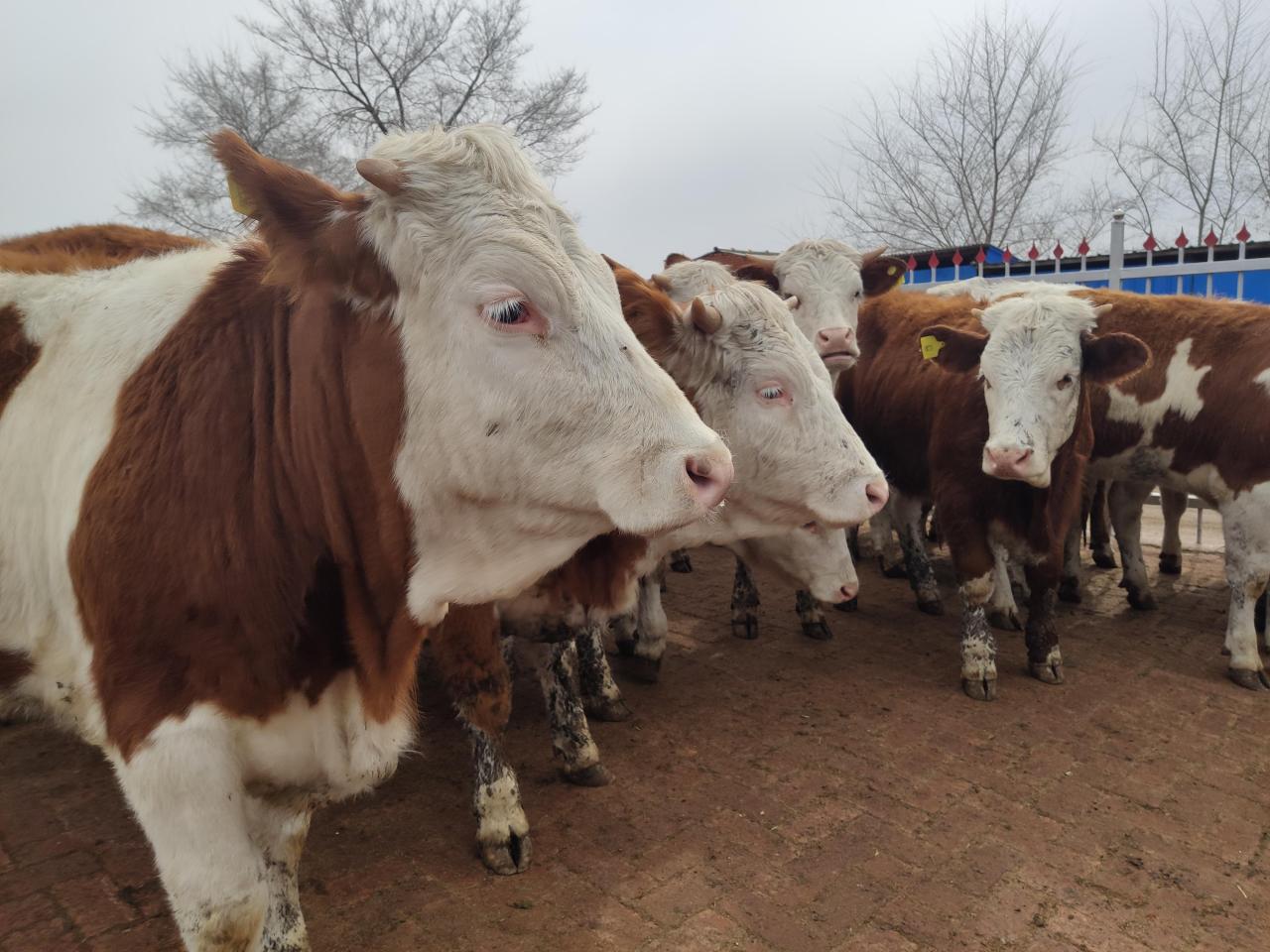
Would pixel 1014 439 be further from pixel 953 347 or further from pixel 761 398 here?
pixel 761 398

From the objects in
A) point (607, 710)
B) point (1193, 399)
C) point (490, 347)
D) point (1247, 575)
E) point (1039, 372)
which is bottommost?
point (607, 710)

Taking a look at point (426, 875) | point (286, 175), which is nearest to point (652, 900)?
point (426, 875)

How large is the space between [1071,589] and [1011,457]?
301cm

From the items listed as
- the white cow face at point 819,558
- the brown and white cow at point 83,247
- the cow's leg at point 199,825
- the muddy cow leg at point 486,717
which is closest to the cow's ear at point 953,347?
the white cow face at point 819,558

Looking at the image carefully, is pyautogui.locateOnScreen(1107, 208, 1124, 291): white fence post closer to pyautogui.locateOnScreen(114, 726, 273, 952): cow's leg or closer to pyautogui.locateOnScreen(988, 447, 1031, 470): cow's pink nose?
pyautogui.locateOnScreen(988, 447, 1031, 470): cow's pink nose

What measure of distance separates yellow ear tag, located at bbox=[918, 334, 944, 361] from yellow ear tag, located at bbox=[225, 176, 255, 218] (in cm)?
418

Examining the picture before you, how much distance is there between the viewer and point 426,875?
10.6ft

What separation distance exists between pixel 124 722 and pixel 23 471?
0.70 metres

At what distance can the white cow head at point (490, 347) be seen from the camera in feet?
5.66

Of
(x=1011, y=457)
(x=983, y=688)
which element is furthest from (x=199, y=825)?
(x=983, y=688)

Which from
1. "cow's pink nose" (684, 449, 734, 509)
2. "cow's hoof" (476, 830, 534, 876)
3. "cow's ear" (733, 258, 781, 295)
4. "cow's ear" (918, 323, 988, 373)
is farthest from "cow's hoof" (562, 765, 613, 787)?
"cow's ear" (733, 258, 781, 295)

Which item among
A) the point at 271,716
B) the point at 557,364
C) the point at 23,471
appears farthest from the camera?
the point at 23,471

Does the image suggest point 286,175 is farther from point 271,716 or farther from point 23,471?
point 271,716

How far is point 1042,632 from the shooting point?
5078 mm
